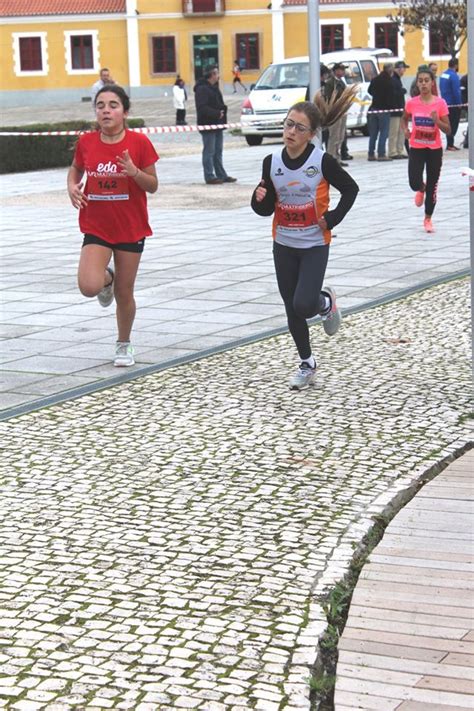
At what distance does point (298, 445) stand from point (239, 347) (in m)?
2.36

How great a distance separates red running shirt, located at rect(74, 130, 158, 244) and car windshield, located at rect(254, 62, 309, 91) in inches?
868

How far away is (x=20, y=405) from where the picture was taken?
7.38 metres

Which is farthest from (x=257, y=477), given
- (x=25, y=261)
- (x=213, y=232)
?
(x=213, y=232)

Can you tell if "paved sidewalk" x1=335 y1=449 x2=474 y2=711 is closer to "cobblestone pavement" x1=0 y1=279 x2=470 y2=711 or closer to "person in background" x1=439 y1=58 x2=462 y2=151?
"cobblestone pavement" x1=0 y1=279 x2=470 y2=711

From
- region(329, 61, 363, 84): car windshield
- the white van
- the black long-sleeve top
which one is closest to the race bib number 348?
the black long-sleeve top

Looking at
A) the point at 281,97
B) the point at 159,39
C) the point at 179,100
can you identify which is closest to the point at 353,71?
the point at 281,97

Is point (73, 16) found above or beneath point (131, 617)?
above

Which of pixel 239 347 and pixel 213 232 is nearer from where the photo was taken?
pixel 239 347

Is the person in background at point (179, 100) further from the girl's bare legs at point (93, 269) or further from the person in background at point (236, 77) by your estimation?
the girl's bare legs at point (93, 269)

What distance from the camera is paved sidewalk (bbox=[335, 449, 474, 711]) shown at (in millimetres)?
3715

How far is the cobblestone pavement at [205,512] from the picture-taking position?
392 cm

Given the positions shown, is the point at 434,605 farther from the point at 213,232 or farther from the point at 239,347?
the point at 213,232

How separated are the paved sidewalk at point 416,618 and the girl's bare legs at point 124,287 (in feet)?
10.8

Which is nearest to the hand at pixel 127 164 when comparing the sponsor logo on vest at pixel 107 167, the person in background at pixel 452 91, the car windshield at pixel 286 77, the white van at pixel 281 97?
the sponsor logo on vest at pixel 107 167
